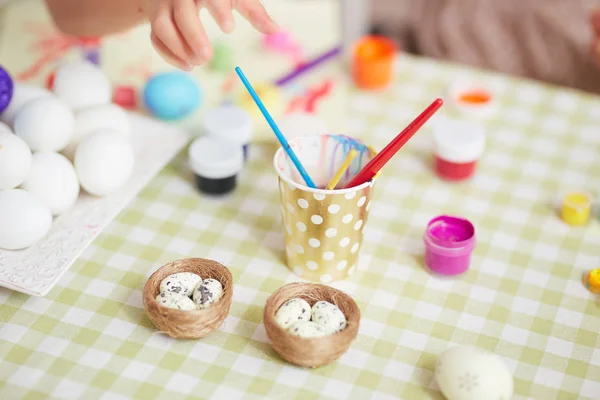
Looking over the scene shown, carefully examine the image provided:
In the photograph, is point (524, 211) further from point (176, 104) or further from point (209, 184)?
point (176, 104)

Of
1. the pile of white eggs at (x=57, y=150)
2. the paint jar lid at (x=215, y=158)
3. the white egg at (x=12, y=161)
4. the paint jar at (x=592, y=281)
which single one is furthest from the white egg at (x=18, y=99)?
the paint jar at (x=592, y=281)

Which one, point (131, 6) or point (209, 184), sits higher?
point (131, 6)

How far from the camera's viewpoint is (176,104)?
122 centimetres

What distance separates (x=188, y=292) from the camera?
2.92 ft

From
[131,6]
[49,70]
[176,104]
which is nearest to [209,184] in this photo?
[176,104]

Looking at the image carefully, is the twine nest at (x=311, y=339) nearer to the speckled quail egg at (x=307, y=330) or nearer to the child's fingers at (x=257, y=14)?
the speckled quail egg at (x=307, y=330)

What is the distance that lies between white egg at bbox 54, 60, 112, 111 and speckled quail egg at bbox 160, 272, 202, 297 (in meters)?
0.34

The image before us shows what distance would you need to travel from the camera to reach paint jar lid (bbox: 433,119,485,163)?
111 cm

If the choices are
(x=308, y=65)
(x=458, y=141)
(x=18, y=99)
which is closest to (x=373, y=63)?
(x=308, y=65)

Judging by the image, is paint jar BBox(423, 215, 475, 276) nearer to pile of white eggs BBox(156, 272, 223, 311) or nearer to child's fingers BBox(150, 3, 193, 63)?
pile of white eggs BBox(156, 272, 223, 311)

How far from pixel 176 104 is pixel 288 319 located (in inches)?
19.3

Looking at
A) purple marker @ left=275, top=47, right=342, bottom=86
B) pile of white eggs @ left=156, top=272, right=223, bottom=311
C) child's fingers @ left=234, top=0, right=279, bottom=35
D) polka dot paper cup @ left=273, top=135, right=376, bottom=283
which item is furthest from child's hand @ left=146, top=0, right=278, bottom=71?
purple marker @ left=275, top=47, right=342, bottom=86

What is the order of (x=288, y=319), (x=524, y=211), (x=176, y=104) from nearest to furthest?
(x=288, y=319) < (x=524, y=211) < (x=176, y=104)

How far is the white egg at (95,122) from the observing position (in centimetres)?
108
